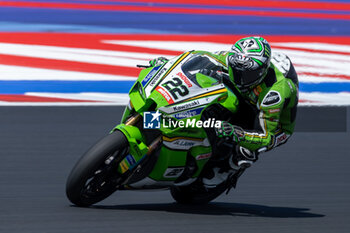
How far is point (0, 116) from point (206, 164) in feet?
14.0

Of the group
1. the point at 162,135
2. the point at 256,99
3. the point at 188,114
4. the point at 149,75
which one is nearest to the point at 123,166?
the point at 162,135

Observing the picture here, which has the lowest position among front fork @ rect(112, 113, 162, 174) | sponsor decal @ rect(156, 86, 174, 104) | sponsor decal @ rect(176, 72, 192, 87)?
front fork @ rect(112, 113, 162, 174)

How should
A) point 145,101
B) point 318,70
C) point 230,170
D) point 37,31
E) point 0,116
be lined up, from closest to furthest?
1. point 145,101
2. point 230,170
3. point 0,116
4. point 318,70
5. point 37,31

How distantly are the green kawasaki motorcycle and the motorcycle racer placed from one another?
0.11 metres

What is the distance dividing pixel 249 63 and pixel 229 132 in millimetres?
473

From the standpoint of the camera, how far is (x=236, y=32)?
50.3ft

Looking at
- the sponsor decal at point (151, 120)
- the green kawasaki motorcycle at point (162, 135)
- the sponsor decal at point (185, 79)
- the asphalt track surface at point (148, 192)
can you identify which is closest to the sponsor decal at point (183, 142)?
the green kawasaki motorcycle at point (162, 135)

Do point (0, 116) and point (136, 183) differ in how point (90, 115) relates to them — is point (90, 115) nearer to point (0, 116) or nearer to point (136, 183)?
point (0, 116)

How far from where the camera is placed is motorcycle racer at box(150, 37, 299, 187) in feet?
19.5

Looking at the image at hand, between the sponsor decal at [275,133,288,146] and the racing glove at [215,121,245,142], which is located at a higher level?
the sponsor decal at [275,133,288,146]

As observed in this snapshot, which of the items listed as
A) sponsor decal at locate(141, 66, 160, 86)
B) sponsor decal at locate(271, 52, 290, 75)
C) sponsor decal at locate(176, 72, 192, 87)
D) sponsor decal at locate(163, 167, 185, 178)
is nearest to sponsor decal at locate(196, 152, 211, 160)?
sponsor decal at locate(163, 167, 185, 178)

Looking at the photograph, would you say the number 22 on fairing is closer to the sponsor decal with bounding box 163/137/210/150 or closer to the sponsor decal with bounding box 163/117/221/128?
the sponsor decal with bounding box 163/117/221/128

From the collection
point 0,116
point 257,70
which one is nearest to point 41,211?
point 257,70

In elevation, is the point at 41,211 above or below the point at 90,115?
below
